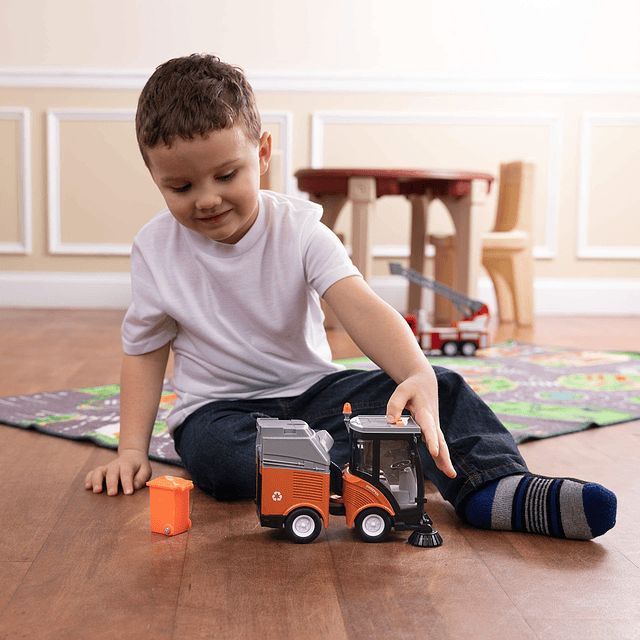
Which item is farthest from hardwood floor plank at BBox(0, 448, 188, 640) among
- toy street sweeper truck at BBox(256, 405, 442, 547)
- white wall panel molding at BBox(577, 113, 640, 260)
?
white wall panel molding at BBox(577, 113, 640, 260)

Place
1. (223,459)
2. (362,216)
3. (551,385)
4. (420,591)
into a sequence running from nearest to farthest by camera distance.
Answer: (420,591) → (223,459) → (551,385) → (362,216)

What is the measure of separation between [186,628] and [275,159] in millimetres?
1724

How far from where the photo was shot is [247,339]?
36.2 inches

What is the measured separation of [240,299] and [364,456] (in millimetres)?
273

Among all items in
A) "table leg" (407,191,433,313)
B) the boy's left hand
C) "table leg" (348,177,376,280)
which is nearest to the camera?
the boy's left hand

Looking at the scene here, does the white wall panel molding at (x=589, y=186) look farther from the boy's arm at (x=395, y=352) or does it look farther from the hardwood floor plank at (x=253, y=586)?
the hardwood floor plank at (x=253, y=586)

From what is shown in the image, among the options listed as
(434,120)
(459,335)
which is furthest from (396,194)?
(434,120)

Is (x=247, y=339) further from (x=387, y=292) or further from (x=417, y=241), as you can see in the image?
(x=387, y=292)

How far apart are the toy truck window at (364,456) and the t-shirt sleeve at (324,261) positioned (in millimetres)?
207

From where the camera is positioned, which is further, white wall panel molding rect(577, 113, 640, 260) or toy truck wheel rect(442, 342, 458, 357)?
white wall panel molding rect(577, 113, 640, 260)

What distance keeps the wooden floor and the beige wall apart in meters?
2.18

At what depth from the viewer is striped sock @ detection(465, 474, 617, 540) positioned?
72cm

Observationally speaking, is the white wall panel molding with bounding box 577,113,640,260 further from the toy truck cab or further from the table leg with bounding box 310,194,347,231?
the toy truck cab

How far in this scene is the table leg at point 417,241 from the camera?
107 inches
